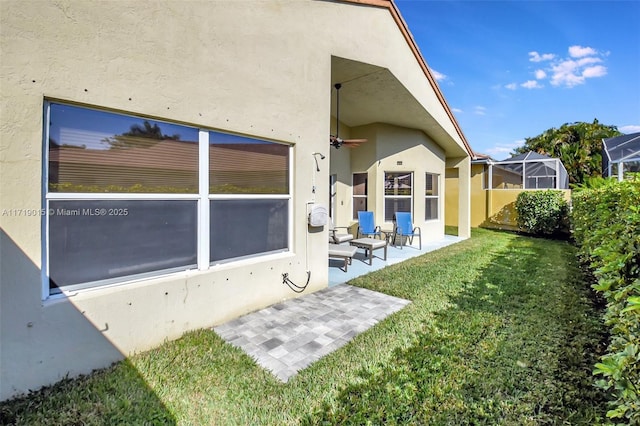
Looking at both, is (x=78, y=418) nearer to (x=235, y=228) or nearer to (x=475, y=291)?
(x=235, y=228)

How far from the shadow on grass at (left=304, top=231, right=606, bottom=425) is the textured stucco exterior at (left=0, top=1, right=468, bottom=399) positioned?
7.68 ft

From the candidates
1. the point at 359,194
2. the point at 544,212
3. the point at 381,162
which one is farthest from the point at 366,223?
the point at 544,212

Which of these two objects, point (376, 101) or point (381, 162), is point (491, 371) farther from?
point (381, 162)

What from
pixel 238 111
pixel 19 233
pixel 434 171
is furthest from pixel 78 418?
pixel 434 171

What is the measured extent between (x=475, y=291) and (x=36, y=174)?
676 cm

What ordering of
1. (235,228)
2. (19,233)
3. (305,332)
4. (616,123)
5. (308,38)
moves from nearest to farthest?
(19,233), (305,332), (235,228), (308,38), (616,123)

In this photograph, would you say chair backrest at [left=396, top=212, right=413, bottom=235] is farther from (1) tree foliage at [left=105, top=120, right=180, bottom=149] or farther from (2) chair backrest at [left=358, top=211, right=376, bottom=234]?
(1) tree foliage at [left=105, top=120, right=180, bottom=149]

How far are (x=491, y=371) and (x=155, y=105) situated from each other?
16.1ft

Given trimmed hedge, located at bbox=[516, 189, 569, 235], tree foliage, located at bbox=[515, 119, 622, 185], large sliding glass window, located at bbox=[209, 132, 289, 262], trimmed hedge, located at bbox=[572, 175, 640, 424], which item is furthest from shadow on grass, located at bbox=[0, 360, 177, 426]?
tree foliage, located at bbox=[515, 119, 622, 185]

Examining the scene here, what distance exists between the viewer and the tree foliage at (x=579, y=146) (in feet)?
73.9

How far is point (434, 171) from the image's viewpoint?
40.3 feet

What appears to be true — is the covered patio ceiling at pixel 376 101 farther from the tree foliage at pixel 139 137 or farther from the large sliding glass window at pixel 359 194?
the tree foliage at pixel 139 137

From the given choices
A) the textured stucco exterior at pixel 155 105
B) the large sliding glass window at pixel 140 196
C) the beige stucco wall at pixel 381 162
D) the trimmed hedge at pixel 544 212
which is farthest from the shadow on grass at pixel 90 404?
the trimmed hedge at pixel 544 212

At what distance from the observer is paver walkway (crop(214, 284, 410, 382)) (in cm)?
348
